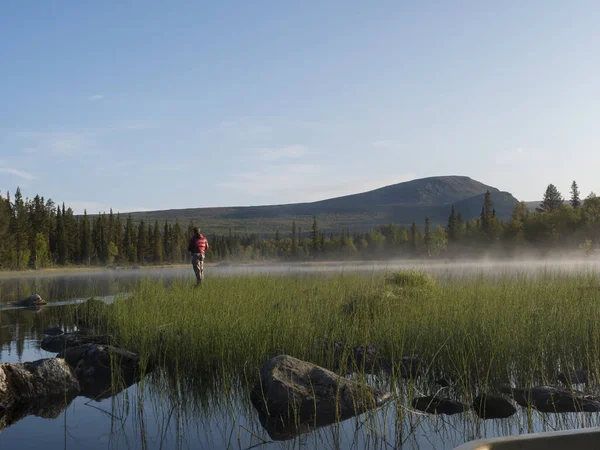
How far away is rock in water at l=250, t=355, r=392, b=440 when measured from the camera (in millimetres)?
6141

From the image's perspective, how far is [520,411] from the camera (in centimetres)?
610

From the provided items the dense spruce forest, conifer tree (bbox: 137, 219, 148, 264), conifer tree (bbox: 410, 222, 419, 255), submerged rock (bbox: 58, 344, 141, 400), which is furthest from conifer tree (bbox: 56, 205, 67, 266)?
submerged rock (bbox: 58, 344, 141, 400)

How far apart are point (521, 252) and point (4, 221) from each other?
186ft

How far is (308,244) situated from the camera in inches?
4195

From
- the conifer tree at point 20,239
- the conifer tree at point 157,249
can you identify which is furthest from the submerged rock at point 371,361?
the conifer tree at point 157,249

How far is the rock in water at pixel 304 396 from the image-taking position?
242 inches

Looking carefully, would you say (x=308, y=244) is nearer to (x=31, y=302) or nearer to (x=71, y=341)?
(x=31, y=302)

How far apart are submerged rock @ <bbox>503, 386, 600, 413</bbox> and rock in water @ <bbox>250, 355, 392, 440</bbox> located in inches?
61.6

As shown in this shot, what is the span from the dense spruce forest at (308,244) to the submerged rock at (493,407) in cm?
5175

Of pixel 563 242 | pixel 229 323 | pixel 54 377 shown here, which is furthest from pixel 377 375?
pixel 563 242

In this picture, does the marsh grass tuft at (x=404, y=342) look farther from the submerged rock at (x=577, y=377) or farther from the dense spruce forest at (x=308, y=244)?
the dense spruce forest at (x=308, y=244)

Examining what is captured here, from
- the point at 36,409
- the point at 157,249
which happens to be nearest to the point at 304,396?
the point at 36,409

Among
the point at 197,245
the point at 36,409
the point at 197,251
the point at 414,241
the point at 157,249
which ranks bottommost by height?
the point at 36,409

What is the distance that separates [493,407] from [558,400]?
0.72 metres
